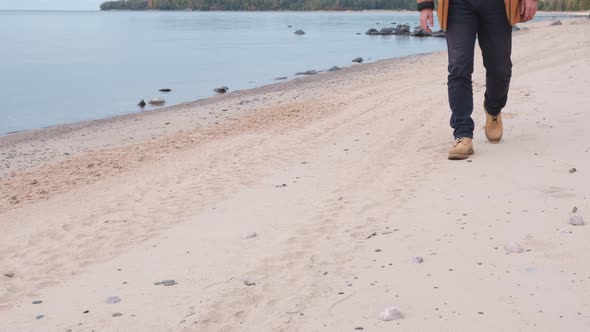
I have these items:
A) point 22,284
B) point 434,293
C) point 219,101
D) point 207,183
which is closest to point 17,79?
point 219,101

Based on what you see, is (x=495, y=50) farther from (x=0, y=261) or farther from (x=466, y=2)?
(x=0, y=261)

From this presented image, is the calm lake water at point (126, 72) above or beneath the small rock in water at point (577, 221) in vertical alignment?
beneath

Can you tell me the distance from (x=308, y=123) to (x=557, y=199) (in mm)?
4639

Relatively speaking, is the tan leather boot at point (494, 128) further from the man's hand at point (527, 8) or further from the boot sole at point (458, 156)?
the man's hand at point (527, 8)

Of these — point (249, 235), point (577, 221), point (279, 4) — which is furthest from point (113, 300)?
point (279, 4)

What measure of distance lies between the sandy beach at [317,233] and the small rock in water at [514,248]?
27mm

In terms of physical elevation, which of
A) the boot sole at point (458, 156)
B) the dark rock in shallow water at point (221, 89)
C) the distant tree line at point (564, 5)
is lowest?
the dark rock in shallow water at point (221, 89)

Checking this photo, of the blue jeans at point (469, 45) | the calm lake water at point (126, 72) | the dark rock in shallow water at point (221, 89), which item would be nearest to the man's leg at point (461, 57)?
the blue jeans at point (469, 45)

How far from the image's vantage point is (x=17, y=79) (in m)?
24.4

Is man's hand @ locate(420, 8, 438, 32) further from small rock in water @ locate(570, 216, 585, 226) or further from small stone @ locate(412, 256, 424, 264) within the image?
small stone @ locate(412, 256, 424, 264)

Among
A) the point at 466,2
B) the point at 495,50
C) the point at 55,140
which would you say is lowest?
the point at 55,140

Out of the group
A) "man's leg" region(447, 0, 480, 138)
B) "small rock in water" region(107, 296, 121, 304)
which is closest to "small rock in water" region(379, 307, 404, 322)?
"small rock in water" region(107, 296, 121, 304)

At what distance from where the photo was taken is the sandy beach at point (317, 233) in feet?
10.4

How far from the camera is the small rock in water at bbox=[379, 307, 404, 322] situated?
9.83 feet
